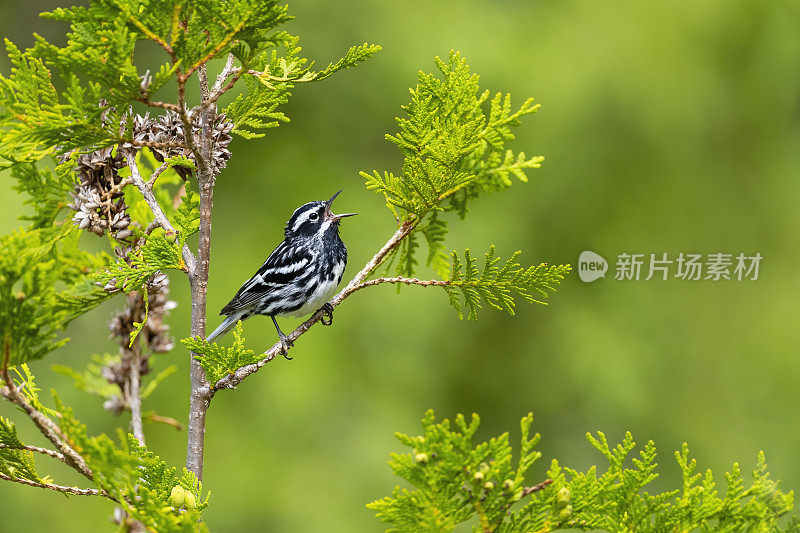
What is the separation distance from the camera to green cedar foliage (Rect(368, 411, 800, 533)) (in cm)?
130

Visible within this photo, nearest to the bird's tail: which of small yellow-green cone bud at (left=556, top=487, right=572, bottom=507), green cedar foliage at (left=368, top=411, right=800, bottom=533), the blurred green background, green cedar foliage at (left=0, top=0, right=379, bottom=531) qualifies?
green cedar foliage at (left=0, top=0, right=379, bottom=531)

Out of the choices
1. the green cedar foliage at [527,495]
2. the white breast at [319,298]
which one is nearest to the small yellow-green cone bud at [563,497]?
the green cedar foliage at [527,495]

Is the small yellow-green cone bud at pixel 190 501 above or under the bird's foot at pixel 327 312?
under

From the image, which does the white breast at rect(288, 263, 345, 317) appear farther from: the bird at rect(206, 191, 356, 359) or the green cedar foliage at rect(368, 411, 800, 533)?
the green cedar foliage at rect(368, 411, 800, 533)

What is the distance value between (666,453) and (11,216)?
5424mm

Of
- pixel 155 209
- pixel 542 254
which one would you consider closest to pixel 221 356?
pixel 155 209

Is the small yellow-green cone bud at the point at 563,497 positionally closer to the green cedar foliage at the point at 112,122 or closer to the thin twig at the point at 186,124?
the green cedar foliage at the point at 112,122

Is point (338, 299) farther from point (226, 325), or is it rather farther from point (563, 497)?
point (226, 325)

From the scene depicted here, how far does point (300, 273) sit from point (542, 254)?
4111mm

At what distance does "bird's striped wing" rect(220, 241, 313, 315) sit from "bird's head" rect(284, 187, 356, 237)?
0.06 metres

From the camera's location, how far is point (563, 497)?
1415 mm

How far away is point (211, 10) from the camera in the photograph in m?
1.39

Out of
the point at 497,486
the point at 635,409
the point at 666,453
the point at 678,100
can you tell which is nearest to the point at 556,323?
the point at 635,409

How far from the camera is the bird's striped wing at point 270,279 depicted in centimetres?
232
